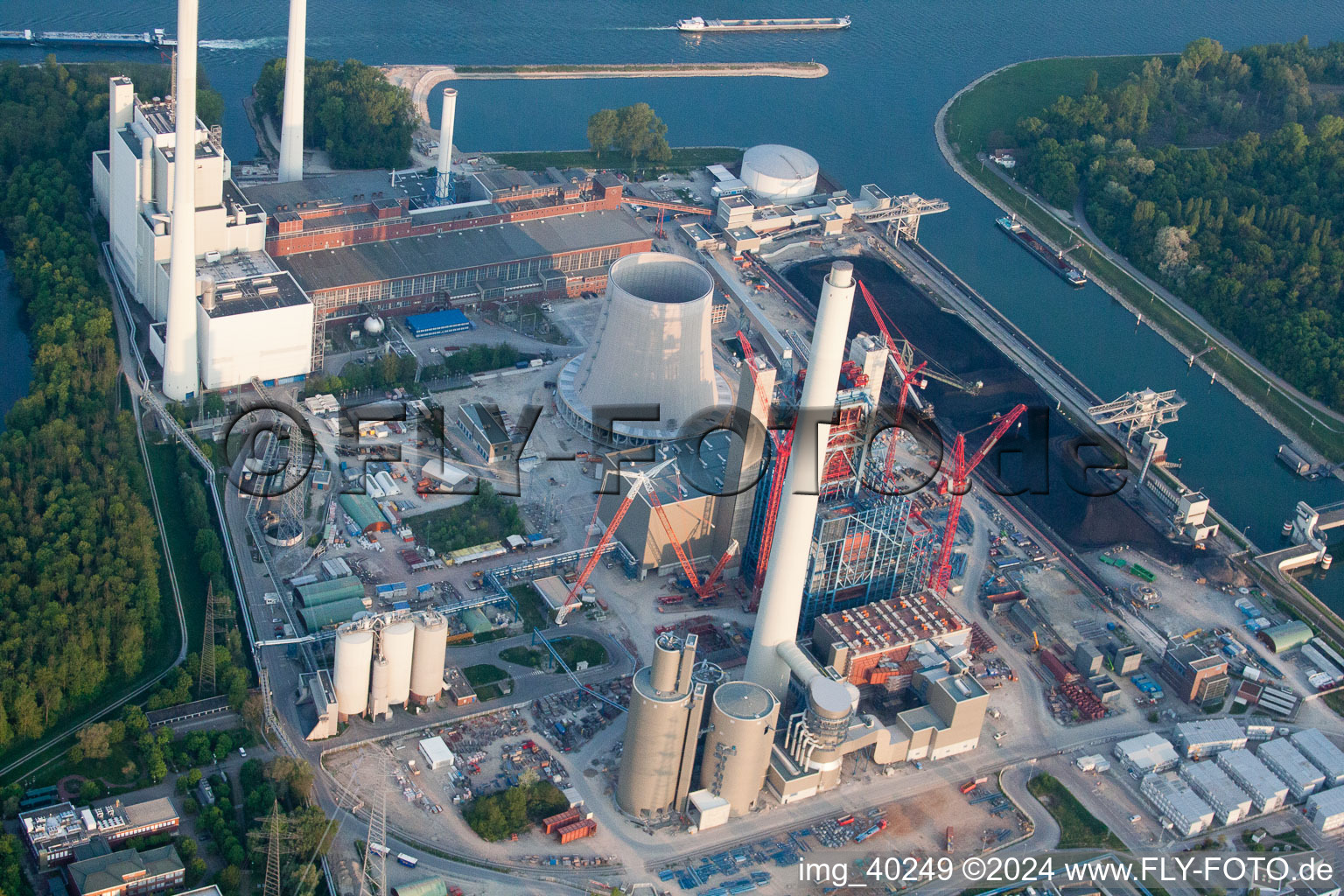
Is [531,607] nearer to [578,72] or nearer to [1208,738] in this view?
[1208,738]

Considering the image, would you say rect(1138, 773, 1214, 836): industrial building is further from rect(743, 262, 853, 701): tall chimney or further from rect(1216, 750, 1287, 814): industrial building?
rect(743, 262, 853, 701): tall chimney

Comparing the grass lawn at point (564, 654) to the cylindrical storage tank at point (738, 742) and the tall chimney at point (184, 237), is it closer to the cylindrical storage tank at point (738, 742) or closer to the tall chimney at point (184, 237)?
the cylindrical storage tank at point (738, 742)

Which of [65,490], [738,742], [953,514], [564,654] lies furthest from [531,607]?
[65,490]

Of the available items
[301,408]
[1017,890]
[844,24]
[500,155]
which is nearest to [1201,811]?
[1017,890]

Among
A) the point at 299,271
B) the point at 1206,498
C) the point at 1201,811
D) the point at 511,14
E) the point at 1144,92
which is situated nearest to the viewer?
the point at 1201,811

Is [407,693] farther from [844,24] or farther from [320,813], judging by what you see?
[844,24]

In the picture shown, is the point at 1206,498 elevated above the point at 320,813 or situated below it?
above

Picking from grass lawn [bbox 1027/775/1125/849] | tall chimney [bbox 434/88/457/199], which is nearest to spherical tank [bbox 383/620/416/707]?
grass lawn [bbox 1027/775/1125/849]
